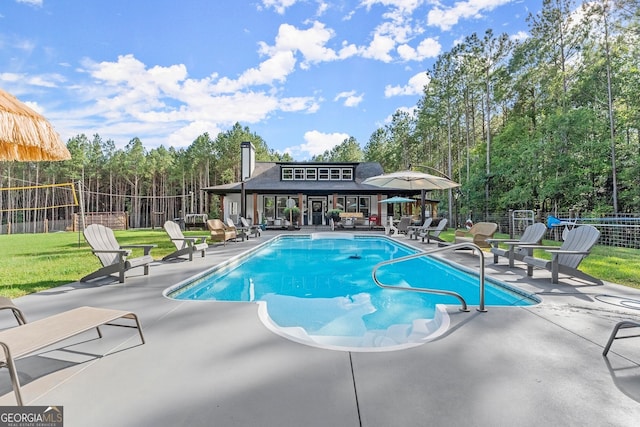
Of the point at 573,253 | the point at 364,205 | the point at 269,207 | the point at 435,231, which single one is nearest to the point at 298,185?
the point at 269,207

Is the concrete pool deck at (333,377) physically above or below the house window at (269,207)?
below

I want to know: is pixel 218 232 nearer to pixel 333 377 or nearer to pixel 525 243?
pixel 525 243

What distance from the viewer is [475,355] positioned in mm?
2740

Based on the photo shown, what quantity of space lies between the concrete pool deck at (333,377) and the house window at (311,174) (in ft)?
70.8

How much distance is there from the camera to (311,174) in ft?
82.0

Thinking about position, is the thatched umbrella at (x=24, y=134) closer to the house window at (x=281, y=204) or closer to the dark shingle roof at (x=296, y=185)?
the dark shingle roof at (x=296, y=185)

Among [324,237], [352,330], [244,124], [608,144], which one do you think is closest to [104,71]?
[324,237]

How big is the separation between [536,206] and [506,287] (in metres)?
17.6

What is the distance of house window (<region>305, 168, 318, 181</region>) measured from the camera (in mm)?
24938

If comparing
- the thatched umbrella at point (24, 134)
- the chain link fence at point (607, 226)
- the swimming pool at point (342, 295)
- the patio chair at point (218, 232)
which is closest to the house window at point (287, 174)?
the patio chair at point (218, 232)

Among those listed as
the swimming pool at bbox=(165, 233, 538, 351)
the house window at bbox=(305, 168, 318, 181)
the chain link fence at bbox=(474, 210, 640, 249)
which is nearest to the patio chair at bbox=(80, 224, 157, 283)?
the swimming pool at bbox=(165, 233, 538, 351)

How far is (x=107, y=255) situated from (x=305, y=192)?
17.1 m

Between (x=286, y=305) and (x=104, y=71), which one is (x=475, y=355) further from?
(x=104, y=71)

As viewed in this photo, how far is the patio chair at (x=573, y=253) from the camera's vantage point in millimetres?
5297
